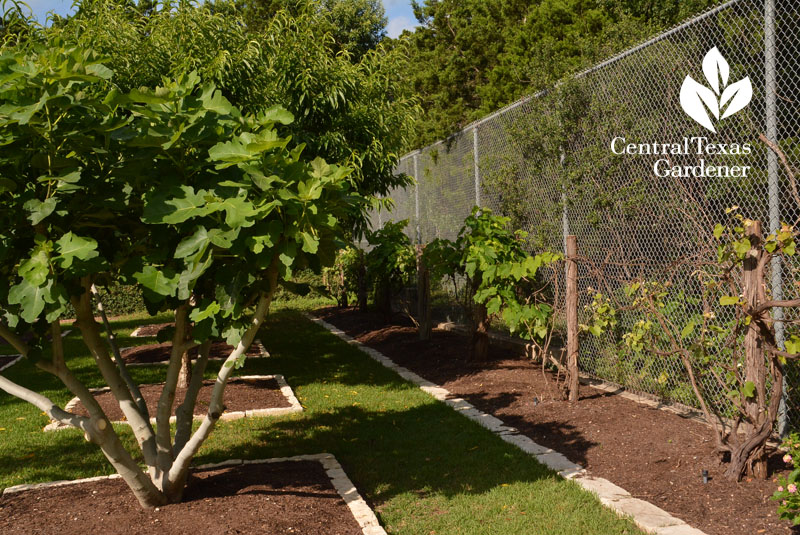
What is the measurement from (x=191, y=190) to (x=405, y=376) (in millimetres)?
5704

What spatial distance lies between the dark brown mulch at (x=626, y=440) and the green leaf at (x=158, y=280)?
3074mm

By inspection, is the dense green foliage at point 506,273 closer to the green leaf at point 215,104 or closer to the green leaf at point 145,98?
the green leaf at point 215,104

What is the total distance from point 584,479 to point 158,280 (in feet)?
10.0

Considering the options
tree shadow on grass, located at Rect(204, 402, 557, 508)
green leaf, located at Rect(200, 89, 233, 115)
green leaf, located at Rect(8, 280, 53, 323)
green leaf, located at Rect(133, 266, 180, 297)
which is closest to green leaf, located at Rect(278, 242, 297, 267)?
green leaf, located at Rect(133, 266, 180, 297)

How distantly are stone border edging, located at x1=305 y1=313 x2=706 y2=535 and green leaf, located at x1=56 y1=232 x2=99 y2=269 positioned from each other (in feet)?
10.4

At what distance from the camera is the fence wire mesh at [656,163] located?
193 inches

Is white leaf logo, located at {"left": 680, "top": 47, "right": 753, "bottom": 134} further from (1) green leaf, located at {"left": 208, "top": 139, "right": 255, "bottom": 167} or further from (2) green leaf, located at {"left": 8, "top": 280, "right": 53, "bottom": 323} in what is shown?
(2) green leaf, located at {"left": 8, "top": 280, "right": 53, "bottom": 323}

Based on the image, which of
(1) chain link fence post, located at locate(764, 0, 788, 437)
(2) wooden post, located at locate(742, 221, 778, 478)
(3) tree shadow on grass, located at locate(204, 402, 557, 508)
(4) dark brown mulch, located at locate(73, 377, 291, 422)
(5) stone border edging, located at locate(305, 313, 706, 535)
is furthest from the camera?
(4) dark brown mulch, located at locate(73, 377, 291, 422)

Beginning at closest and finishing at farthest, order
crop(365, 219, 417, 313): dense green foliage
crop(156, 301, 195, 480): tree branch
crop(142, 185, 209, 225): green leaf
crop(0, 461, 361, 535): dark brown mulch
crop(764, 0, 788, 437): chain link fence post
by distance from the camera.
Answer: crop(142, 185, 209, 225): green leaf < crop(0, 461, 361, 535): dark brown mulch < crop(156, 301, 195, 480): tree branch < crop(764, 0, 788, 437): chain link fence post < crop(365, 219, 417, 313): dense green foliage

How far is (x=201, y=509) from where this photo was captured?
3.90m

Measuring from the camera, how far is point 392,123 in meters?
8.74

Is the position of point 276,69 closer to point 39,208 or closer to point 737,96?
point 737,96

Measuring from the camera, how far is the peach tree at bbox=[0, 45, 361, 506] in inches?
119

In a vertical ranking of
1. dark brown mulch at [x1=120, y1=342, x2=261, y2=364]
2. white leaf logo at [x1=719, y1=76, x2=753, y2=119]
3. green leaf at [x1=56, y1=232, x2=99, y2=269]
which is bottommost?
dark brown mulch at [x1=120, y1=342, x2=261, y2=364]
